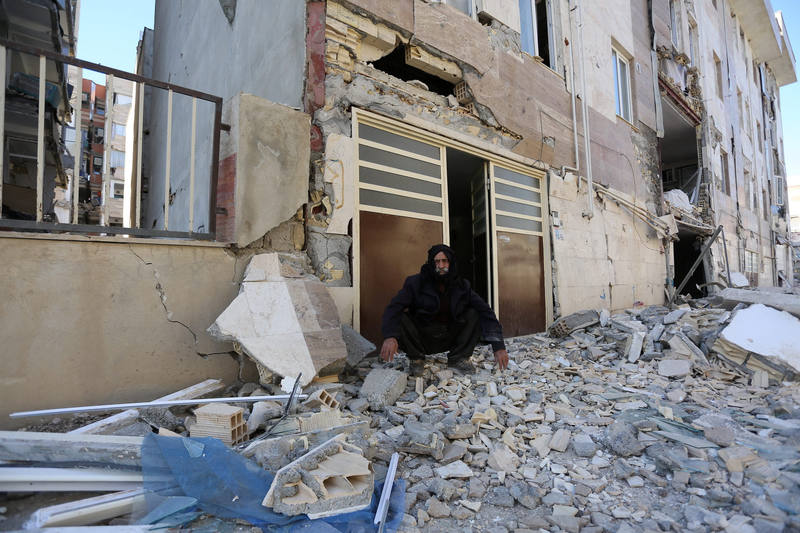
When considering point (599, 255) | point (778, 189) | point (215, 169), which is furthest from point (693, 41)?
point (215, 169)

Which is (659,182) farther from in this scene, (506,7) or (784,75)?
(784,75)

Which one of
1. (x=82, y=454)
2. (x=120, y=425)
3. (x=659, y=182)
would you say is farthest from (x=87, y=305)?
(x=659, y=182)

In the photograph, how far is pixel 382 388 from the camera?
3008 millimetres

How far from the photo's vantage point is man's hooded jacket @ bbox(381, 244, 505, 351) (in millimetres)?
3805

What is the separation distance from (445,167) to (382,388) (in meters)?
3.23

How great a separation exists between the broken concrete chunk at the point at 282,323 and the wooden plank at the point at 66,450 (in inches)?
37.8

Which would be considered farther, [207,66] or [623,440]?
[207,66]

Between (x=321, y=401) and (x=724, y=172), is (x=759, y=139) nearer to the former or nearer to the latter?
(x=724, y=172)

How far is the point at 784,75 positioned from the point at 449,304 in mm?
30157

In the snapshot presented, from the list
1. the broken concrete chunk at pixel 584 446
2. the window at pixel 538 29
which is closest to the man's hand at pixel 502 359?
the broken concrete chunk at pixel 584 446

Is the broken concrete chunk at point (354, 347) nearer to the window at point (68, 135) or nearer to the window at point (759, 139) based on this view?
the window at point (68, 135)

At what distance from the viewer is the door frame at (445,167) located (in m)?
4.15

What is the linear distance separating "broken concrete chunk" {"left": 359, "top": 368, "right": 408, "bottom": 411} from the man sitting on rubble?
56cm

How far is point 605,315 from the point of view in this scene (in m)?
6.23
